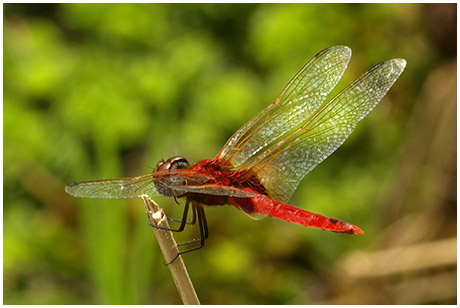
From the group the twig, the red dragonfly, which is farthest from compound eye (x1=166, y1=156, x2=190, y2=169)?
the twig

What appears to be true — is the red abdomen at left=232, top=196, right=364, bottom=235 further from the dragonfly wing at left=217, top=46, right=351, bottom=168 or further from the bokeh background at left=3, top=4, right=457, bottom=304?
the bokeh background at left=3, top=4, right=457, bottom=304

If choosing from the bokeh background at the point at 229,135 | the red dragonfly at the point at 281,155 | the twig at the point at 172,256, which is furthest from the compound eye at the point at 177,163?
the bokeh background at the point at 229,135

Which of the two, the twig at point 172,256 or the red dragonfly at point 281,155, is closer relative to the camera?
the twig at point 172,256

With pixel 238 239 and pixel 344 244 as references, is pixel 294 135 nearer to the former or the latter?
pixel 238 239

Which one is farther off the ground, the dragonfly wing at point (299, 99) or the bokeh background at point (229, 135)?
the bokeh background at point (229, 135)

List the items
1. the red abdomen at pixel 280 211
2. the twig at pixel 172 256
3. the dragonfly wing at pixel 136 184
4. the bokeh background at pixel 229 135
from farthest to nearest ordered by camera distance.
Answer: the bokeh background at pixel 229 135 < the red abdomen at pixel 280 211 < the dragonfly wing at pixel 136 184 < the twig at pixel 172 256

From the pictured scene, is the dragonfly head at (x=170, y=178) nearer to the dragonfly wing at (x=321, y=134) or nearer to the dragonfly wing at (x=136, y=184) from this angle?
the dragonfly wing at (x=136, y=184)

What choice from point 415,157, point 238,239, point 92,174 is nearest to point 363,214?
point 415,157
